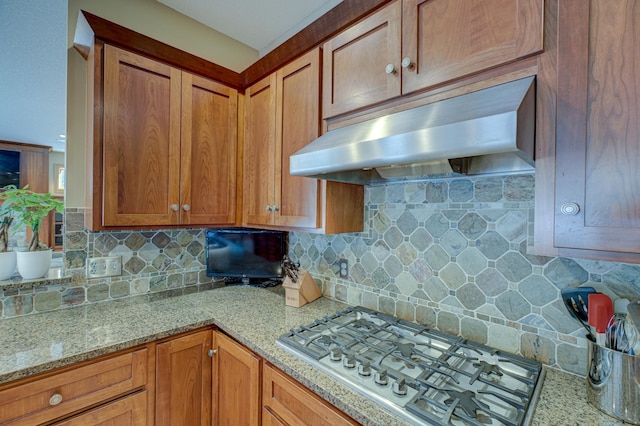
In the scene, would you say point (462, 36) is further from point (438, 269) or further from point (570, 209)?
point (438, 269)

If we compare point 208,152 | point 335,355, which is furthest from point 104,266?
point 335,355

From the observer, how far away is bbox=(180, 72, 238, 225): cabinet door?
1726 millimetres

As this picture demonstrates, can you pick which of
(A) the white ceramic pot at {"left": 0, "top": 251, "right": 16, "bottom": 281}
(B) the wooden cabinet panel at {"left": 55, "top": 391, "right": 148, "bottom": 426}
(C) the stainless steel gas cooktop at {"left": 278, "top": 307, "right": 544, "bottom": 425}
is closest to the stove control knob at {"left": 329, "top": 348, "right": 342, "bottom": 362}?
(C) the stainless steel gas cooktop at {"left": 278, "top": 307, "right": 544, "bottom": 425}

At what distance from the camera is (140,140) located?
158 centimetres

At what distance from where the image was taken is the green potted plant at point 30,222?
4.99ft

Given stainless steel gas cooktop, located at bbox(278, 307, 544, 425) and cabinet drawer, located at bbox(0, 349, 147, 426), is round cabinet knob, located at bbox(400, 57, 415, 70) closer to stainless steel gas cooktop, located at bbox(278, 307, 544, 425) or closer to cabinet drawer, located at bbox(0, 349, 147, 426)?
stainless steel gas cooktop, located at bbox(278, 307, 544, 425)

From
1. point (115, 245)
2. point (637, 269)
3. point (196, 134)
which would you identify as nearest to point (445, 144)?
point (637, 269)

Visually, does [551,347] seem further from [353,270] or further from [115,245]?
[115,245]

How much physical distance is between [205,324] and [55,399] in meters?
0.59

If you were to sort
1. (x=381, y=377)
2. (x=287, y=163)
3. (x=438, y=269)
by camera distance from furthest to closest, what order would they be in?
1. (x=287, y=163)
2. (x=438, y=269)
3. (x=381, y=377)

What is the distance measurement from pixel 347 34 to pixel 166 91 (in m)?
1.04

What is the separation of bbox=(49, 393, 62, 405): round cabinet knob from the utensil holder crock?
181cm

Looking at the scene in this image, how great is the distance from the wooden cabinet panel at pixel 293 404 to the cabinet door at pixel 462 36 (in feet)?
3.73

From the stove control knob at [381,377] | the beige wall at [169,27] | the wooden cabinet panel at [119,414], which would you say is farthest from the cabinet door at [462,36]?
the wooden cabinet panel at [119,414]
